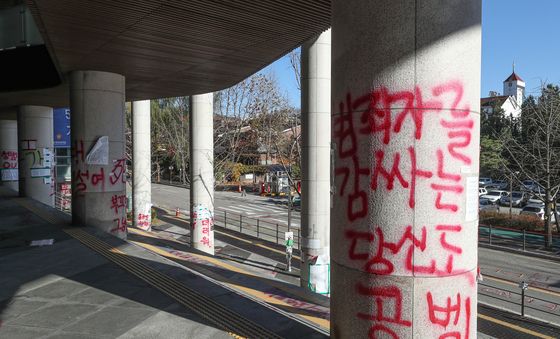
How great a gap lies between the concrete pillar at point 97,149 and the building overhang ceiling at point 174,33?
0.51 m

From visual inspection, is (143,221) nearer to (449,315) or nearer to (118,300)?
(118,300)

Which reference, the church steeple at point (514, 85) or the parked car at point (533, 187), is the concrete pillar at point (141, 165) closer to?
the parked car at point (533, 187)

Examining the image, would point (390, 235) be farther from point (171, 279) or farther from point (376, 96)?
point (171, 279)

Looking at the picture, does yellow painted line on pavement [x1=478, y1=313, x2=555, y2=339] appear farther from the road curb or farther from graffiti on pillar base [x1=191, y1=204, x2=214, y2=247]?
graffiti on pillar base [x1=191, y1=204, x2=214, y2=247]

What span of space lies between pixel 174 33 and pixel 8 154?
20.9 metres

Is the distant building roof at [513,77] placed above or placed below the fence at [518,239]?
above

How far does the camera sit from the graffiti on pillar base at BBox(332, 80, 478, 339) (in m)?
3.51

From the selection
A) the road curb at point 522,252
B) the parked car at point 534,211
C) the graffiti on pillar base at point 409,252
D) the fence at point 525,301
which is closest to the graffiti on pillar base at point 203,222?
the fence at point 525,301

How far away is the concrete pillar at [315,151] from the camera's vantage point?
14.1 metres

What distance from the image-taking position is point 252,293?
5.94m

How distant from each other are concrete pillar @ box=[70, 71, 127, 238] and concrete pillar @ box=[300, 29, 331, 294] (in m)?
6.26

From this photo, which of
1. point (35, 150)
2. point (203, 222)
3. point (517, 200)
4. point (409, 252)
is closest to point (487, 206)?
point (517, 200)

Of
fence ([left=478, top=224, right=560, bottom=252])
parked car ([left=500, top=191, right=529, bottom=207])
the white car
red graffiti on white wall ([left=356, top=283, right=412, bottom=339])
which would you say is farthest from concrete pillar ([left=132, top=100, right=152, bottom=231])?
the white car

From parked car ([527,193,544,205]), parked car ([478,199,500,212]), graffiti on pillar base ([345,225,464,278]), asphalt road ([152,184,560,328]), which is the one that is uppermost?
graffiti on pillar base ([345,225,464,278])
